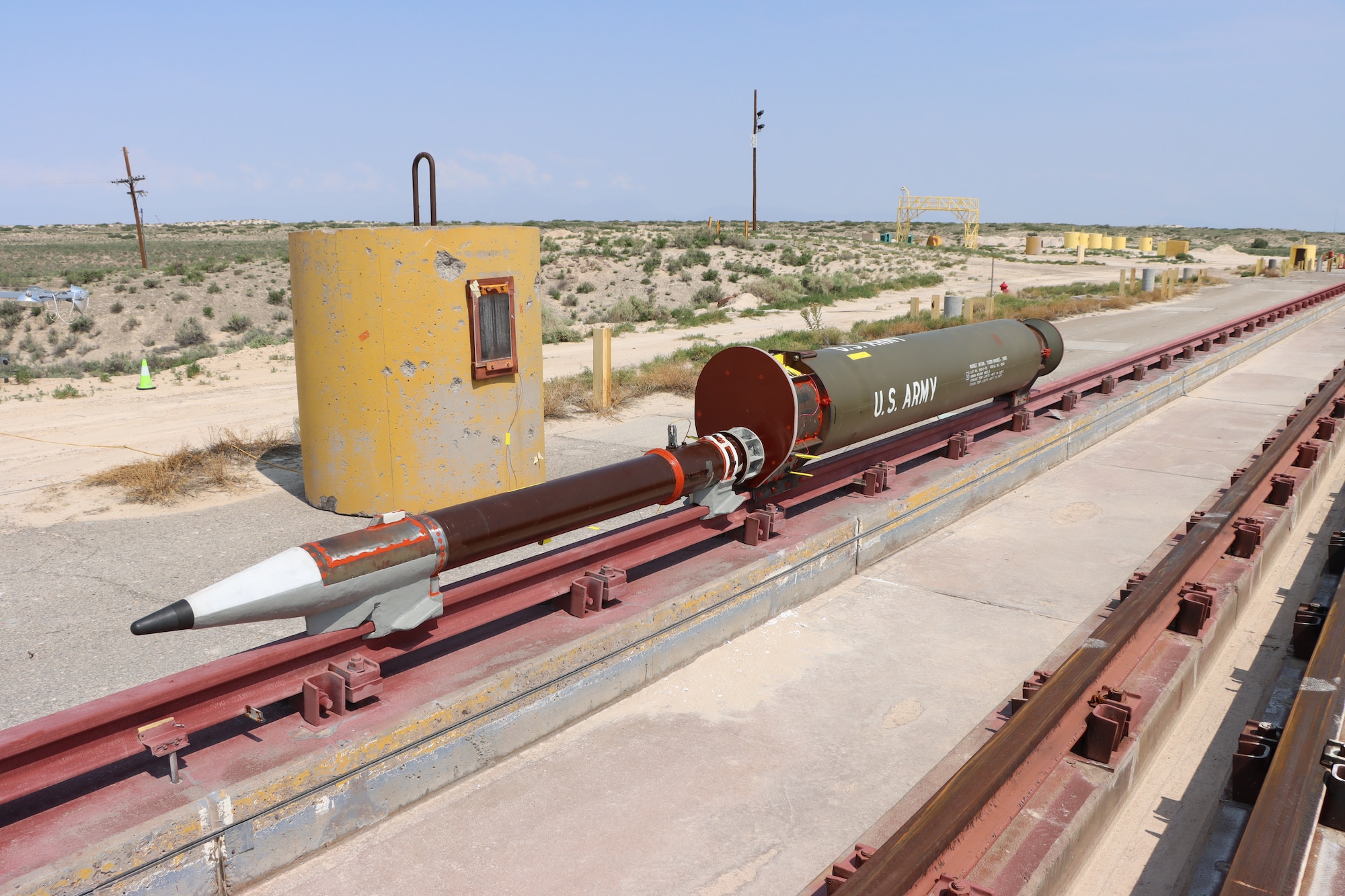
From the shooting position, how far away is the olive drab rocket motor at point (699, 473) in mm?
4109

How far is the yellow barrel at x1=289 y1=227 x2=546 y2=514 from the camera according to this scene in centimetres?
752

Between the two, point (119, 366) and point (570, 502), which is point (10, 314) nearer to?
point (119, 366)

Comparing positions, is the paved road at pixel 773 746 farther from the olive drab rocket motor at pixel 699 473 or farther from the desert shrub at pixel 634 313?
the desert shrub at pixel 634 313

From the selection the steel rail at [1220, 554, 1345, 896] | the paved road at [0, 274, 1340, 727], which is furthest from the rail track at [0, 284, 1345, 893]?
the paved road at [0, 274, 1340, 727]

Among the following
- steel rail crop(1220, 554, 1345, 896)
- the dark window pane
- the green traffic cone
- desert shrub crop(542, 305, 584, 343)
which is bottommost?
steel rail crop(1220, 554, 1345, 896)

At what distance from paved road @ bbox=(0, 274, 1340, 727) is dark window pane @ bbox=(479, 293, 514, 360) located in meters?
1.68

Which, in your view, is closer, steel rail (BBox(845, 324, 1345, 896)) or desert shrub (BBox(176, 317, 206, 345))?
steel rail (BBox(845, 324, 1345, 896))

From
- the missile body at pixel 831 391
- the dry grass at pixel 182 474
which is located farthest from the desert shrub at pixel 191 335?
the missile body at pixel 831 391

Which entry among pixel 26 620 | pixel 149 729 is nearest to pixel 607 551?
pixel 149 729

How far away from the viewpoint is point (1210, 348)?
55.5ft

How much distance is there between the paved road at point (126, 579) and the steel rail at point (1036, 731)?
13.5ft

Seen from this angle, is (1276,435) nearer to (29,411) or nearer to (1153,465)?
(1153,465)

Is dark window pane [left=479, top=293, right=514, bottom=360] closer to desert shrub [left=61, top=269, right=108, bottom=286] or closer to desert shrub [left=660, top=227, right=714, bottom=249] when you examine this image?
desert shrub [left=660, top=227, right=714, bottom=249]

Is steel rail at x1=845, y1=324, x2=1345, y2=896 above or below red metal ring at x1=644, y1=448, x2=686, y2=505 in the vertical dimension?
below
